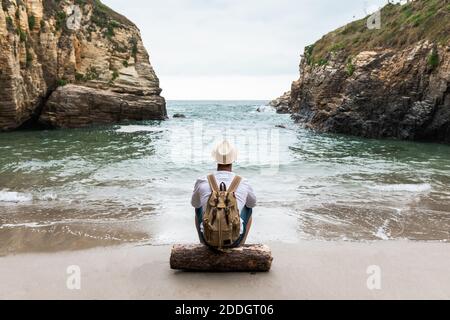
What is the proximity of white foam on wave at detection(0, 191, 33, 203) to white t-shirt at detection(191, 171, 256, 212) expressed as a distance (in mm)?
5362

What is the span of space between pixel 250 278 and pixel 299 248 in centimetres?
137

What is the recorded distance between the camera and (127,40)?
34812mm

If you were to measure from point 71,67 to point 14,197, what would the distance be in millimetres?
A: 22694

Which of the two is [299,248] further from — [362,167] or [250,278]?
[362,167]

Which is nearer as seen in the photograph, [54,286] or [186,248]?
[54,286]

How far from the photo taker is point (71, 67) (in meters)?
28.8

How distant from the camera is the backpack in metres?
4.07

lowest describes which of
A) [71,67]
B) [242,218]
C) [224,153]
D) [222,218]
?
[242,218]

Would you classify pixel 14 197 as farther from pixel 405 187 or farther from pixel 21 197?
pixel 405 187

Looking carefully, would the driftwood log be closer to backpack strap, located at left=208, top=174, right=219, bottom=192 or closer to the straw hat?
backpack strap, located at left=208, top=174, right=219, bottom=192

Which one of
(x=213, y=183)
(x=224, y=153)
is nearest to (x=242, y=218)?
(x=213, y=183)

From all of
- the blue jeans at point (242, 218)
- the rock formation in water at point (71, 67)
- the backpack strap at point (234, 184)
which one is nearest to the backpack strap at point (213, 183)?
the backpack strap at point (234, 184)

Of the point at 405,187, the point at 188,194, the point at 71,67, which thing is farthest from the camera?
the point at 71,67

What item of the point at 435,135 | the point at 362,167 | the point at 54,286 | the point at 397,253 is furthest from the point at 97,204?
the point at 435,135
